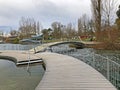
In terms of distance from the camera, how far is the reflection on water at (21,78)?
7.96m

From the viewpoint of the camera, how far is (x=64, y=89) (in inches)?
Answer: 204

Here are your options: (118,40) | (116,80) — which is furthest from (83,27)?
(116,80)

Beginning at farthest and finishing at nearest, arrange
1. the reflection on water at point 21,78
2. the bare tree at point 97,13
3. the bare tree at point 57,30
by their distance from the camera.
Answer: the bare tree at point 57,30
the bare tree at point 97,13
the reflection on water at point 21,78

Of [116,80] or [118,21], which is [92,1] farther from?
[116,80]

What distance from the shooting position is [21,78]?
9648mm

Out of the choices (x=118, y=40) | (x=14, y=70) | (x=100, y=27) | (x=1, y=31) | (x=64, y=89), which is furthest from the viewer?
(x=1, y=31)

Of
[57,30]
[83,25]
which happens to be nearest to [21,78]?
[83,25]

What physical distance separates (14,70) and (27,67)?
2.97 ft

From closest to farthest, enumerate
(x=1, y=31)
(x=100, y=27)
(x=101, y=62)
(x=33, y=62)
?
(x=101, y=62) → (x=33, y=62) → (x=100, y=27) → (x=1, y=31)

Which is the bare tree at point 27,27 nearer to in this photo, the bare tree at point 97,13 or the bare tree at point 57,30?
the bare tree at point 57,30

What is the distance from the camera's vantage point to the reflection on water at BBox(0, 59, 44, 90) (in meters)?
7.96

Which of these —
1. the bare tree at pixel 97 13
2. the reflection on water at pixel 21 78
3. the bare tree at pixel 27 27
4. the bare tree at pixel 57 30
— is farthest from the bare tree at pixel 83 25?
the reflection on water at pixel 21 78

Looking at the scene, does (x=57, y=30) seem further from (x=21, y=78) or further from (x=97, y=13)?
(x=21, y=78)

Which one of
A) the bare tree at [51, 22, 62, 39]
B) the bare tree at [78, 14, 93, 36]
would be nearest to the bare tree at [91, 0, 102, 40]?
the bare tree at [78, 14, 93, 36]
